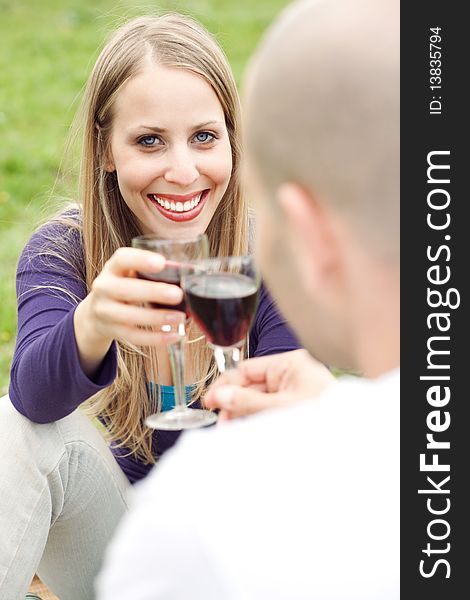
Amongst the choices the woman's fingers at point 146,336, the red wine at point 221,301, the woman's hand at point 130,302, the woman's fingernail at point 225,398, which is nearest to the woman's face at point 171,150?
the woman's hand at point 130,302

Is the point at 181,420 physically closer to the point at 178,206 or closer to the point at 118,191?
the point at 178,206

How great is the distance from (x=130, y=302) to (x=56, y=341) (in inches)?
14.1

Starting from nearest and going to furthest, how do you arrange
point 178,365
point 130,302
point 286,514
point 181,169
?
point 286,514
point 130,302
point 178,365
point 181,169

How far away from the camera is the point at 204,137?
3.41m

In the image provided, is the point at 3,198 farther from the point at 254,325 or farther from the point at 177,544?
the point at 177,544

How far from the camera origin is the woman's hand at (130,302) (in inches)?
93.3

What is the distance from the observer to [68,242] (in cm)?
350

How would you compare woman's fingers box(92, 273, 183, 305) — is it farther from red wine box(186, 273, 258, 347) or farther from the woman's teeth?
the woman's teeth

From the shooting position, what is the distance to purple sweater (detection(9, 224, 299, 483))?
110 inches

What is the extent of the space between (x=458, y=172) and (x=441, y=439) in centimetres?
48

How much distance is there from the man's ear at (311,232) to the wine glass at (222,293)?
2.11 feet

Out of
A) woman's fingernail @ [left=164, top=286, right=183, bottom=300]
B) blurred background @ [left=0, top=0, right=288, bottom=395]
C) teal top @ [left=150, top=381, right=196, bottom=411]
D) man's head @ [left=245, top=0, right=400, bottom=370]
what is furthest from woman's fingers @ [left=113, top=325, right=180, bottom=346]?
blurred background @ [left=0, top=0, right=288, bottom=395]

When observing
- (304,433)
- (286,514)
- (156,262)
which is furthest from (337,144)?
(156,262)

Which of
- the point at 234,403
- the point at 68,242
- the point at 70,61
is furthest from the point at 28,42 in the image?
the point at 234,403
